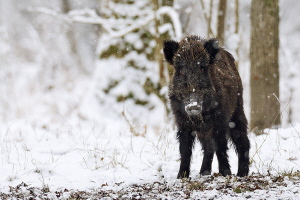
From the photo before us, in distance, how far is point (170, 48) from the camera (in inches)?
215

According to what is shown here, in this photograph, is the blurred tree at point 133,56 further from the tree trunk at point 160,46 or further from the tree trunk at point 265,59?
the tree trunk at point 265,59

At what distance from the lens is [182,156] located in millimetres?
5480

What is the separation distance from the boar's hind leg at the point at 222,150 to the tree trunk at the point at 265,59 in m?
3.22

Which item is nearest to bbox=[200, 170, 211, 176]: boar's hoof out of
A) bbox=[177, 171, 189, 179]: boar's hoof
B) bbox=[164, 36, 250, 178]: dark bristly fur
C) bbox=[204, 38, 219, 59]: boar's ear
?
bbox=[164, 36, 250, 178]: dark bristly fur

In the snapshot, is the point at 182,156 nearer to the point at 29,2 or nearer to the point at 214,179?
the point at 214,179

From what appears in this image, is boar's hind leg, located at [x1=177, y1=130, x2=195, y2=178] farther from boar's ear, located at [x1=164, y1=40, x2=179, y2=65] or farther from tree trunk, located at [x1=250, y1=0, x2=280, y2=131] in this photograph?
tree trunk, located at [x1=250, y1=0, x2=280, y2=131]

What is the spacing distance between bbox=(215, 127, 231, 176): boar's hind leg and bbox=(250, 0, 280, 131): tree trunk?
10.6 ft

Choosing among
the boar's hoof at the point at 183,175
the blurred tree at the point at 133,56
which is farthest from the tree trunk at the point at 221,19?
the boar's hoof at the point at 183,175

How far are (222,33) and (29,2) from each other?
1989 cm

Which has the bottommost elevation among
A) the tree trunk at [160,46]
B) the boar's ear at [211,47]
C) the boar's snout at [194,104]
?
the boar's snout at [194,104]

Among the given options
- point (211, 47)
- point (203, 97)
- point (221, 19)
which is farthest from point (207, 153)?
point (221, 19)

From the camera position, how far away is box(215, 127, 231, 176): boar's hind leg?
5344 millimetres

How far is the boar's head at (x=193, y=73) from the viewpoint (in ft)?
16.6

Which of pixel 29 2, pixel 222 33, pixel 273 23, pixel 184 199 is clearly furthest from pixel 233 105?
pixel 29 2
